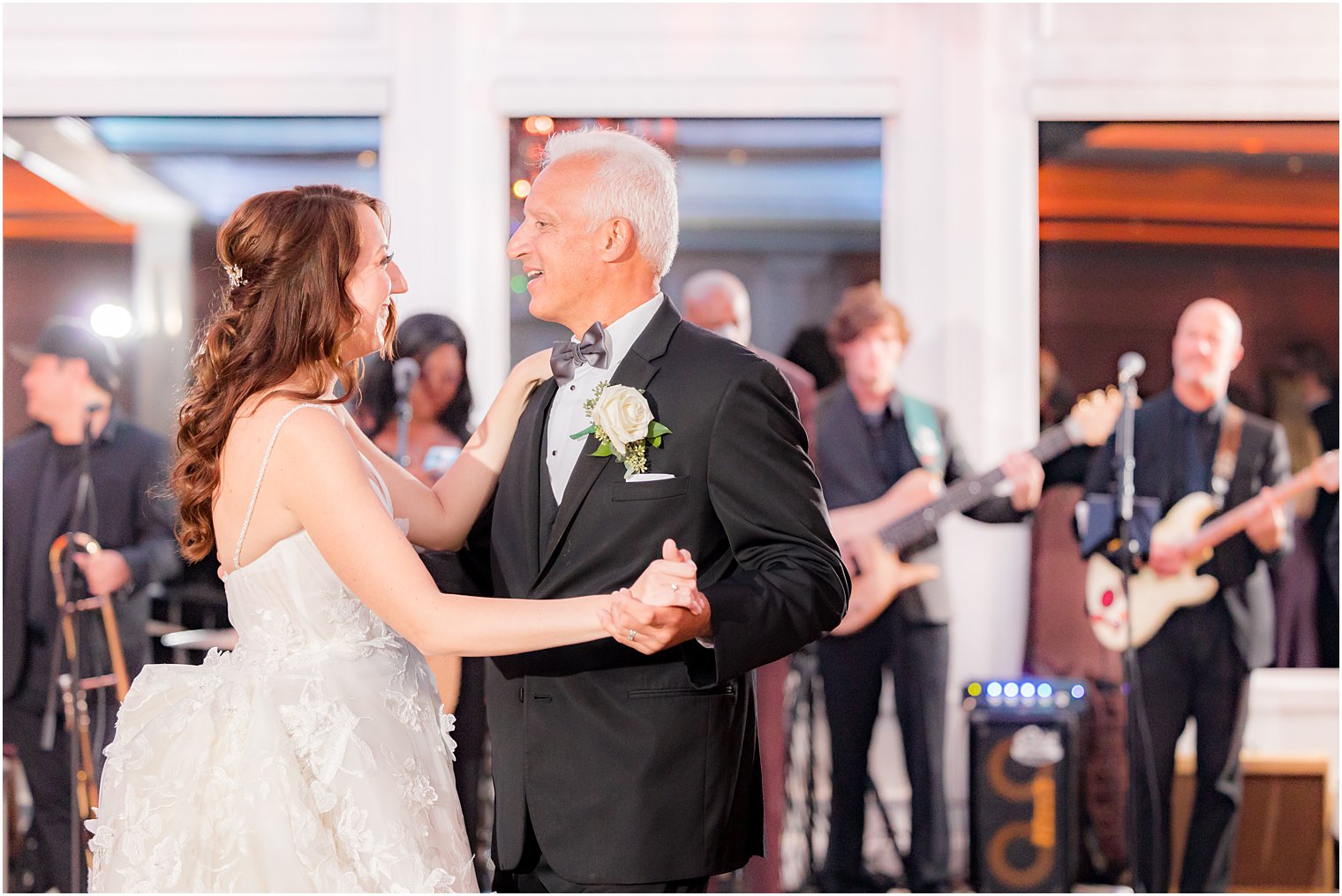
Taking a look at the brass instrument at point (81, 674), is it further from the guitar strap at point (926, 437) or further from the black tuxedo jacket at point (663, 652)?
the guitar strap at point (926, 437)

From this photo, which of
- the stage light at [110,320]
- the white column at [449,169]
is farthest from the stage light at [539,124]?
the stage light at [110,320]

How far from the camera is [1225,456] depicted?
454 centimetres

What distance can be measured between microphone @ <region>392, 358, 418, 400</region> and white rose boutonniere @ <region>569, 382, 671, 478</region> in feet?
7.86

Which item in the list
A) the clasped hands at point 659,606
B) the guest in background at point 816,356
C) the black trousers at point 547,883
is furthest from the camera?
the guest in background at point 816,356

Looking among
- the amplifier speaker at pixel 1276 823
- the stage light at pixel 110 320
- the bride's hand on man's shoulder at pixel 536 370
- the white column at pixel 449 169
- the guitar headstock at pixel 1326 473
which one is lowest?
the amplifier speaker at pixel 1276 823

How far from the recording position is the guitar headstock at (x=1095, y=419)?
459cm

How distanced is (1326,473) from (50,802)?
4.81m

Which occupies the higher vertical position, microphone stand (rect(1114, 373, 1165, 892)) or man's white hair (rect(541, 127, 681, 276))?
man's white hair (rect(541, 127, 681, 276))

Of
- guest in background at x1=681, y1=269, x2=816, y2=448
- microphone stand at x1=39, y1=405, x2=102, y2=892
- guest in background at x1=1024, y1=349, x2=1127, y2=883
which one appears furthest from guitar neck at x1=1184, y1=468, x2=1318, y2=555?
microphone stand at x1=39, y1=405, x2=102, y2=892

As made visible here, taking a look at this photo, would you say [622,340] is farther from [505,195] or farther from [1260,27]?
[1260,27]

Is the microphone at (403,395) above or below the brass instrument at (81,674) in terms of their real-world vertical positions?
above

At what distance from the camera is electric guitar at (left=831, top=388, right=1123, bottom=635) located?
4426 mm

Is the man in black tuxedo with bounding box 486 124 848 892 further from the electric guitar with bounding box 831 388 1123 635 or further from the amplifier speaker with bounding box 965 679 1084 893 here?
the electric guitar with bounding box 831 388 1123 635

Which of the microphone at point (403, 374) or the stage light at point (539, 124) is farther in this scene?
the stage light at point (539, 124)
